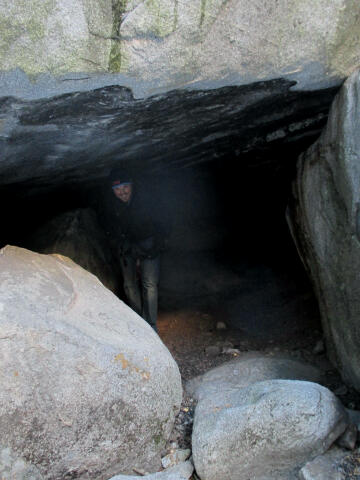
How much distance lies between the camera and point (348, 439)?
253cm

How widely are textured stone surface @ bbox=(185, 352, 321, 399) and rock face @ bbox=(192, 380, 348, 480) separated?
2.16ft

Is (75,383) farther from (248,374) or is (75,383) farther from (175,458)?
(248,374)

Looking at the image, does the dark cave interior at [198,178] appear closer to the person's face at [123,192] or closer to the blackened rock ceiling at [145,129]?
the blackened rock ceiling at [145,129]

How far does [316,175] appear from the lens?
3418 millimetres

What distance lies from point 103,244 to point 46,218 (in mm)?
658

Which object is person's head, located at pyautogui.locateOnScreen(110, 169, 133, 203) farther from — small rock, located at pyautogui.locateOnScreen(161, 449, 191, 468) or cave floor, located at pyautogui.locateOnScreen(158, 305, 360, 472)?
small rock, located at pyautogui.locateOnScreen(161, 449, 191, 468)

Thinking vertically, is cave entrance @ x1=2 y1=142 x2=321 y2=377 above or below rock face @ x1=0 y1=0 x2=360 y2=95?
below

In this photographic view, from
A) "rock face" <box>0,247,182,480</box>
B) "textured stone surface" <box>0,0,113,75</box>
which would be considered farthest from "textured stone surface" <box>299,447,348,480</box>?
"textured stone surface" <box>0,0,113,75</box>

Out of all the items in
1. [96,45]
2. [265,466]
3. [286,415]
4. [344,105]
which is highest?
[96,45]

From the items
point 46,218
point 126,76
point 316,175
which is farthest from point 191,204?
point 126,76

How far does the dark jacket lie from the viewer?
443 centimetres

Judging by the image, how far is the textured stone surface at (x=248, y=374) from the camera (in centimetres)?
340

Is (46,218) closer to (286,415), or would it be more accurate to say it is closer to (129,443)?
(129,443)

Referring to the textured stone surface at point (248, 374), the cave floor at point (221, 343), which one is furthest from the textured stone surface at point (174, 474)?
the textured stone surface at point (248, 374)
